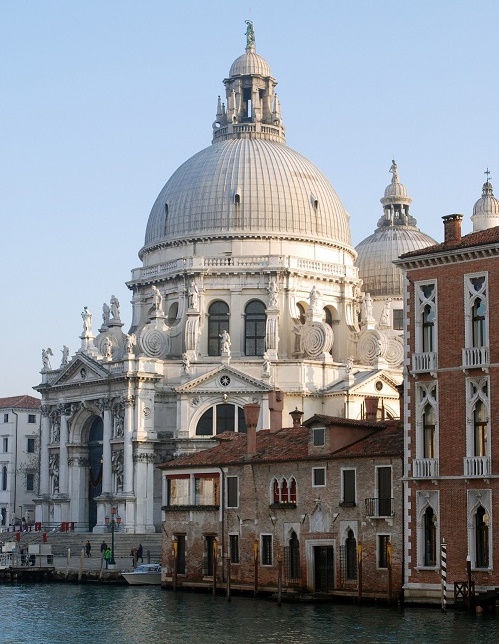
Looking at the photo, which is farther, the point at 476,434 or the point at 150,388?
the point at 150,388

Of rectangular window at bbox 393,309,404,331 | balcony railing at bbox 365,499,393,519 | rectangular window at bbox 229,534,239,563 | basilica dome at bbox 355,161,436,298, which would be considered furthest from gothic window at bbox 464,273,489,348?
rectangular window at bbox 393,309,404,331

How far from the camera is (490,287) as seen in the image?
135 ft

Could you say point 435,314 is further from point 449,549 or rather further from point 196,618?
point 196,618

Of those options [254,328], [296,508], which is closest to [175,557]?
[296,508]

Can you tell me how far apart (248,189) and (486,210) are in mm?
13590

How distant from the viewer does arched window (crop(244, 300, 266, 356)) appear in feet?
268

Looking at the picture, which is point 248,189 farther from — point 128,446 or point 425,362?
point 425,362

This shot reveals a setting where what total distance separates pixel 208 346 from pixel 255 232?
7.13 meters

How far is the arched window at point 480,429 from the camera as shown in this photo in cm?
4059

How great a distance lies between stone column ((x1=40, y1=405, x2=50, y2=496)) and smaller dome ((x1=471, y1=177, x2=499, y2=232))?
26675mm

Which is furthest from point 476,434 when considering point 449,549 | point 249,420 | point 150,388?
point 150,388

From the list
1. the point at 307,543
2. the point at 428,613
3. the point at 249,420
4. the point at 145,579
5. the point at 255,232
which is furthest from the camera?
the point at 255,232

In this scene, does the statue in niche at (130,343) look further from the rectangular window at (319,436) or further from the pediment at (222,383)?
the rectangular window at (319,436)

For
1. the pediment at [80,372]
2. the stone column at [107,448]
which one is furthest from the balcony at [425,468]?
the pediment at [80,372]
